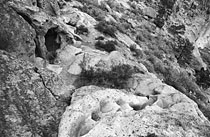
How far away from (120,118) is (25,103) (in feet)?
12.6

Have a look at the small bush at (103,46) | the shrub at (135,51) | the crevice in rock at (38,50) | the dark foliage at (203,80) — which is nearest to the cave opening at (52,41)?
the crevice in rock at (38,50)

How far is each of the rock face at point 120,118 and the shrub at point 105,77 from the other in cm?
104

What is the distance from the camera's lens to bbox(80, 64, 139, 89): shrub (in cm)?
1096

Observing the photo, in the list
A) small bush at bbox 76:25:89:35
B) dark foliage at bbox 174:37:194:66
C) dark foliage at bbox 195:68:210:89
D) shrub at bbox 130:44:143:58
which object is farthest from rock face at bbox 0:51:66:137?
dark foliage at bbox 174:37:194:66

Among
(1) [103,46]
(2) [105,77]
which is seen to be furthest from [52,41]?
(2) [105,77]

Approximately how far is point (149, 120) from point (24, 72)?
5716 mm

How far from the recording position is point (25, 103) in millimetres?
7820

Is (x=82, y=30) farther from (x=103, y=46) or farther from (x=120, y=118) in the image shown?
(x=120, y=118)

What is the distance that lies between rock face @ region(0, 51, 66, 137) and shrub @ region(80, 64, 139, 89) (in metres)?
2.62

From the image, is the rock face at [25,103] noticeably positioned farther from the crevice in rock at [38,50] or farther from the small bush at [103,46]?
the small bush at [103,46]

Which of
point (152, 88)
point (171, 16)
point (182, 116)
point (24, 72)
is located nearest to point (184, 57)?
point (171, 16)

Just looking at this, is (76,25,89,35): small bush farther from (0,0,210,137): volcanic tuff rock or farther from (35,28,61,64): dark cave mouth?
(35,28,61,64): dark cave mouth

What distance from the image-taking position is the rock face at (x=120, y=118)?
709 cm

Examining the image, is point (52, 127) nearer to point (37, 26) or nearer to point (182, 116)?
point (182, 116)
